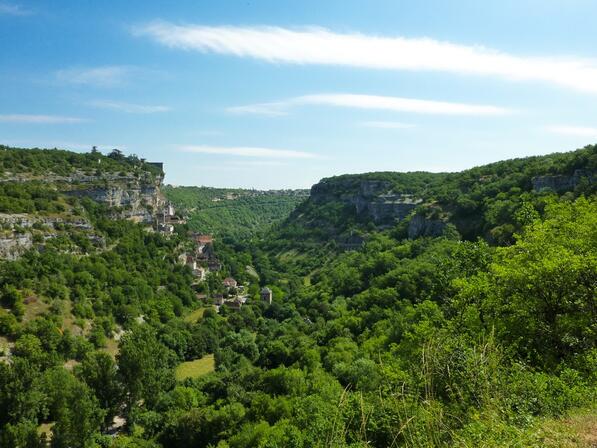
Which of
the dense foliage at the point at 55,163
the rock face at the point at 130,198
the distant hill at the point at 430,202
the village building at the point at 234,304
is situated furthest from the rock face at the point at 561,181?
the dense foliage at the point at 55,163

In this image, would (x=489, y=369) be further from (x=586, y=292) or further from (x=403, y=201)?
(x=403, y=201)

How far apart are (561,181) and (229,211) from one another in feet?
432

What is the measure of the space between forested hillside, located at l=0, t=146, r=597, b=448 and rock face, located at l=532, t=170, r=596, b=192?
0.58ft

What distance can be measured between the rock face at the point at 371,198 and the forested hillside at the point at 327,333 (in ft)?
26.8

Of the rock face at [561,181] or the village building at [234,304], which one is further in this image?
the village building at [234,304]

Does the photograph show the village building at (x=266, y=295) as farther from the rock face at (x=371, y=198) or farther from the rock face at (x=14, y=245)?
the rock face at (x=371, y=198)

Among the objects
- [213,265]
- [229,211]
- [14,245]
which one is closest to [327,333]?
[14,245]

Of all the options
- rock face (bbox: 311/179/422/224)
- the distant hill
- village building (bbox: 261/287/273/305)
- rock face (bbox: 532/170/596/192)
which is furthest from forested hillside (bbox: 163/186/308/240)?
rock face (bbox: 532/170/596/192)

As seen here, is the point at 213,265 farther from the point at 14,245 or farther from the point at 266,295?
the point at 14,245

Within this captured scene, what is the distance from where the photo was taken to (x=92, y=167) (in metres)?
85.3

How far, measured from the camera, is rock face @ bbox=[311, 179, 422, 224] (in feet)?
297

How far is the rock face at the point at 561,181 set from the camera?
4337 cm

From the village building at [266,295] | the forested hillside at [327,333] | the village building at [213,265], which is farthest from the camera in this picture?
the village building at [213,265]

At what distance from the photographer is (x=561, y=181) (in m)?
45.8
